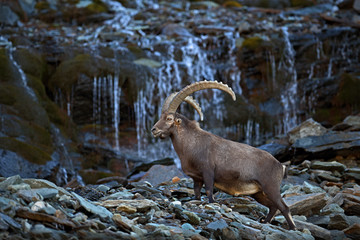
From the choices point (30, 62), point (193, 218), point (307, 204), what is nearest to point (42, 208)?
point (193, 218)

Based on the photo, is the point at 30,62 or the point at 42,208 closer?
the point at 42,208

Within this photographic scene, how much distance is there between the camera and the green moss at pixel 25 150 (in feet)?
49.8

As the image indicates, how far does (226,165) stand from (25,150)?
9.36m

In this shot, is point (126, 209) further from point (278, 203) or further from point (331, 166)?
point (331, 166)

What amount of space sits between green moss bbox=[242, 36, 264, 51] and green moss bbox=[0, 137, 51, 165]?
12.8 meters

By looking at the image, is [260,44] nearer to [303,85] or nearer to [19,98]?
[303,85]

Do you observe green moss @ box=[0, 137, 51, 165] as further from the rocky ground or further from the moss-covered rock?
the moss-covered rock

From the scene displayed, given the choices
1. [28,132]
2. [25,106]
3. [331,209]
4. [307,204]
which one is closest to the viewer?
[307,204]

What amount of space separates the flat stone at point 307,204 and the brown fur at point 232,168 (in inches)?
42.6

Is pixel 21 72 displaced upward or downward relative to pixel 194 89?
downward

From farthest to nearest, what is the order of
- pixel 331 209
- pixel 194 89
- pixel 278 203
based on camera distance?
pixel 331 209, pixel 194 89, pixel 278 203

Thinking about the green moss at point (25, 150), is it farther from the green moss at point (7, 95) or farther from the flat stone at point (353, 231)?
the flat stone at point (353, 231)

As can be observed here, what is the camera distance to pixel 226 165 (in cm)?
804

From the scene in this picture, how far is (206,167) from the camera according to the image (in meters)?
8.02
